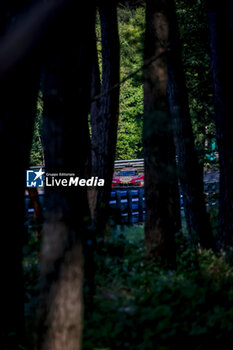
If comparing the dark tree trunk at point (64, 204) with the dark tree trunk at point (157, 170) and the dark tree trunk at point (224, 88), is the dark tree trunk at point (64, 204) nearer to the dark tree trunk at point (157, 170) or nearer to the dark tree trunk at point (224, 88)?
the dark tree trunk at point (157, 170)

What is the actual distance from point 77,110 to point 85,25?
953 millimetres

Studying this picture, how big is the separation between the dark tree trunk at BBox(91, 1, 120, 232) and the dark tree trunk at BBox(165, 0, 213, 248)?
4.39 ft

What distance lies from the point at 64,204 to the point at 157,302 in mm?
2489

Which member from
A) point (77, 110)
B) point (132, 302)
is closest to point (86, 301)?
point (132, 302)

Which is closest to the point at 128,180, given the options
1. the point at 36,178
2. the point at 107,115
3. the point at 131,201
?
the point at 131,201

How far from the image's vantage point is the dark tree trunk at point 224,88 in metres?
9.43

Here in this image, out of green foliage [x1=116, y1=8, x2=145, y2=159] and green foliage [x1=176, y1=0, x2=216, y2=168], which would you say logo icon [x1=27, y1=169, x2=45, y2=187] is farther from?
green foliage [x1=116, y1=8, x2=145, y2=159]

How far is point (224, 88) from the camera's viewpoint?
9.47 m

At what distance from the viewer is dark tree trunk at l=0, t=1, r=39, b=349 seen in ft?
15.7

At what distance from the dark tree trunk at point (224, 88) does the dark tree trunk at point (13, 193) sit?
5550mm

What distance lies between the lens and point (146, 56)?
324 inches

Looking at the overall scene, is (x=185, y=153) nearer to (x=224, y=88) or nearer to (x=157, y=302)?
(x=224, y=88)

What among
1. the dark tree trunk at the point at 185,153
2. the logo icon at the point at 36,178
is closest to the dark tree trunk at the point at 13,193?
the dark tree trunk at the point at 185,153

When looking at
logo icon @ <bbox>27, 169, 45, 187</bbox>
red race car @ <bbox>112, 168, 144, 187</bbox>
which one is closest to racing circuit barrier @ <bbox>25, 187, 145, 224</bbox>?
red race car @ <bbox>112, 168, 144, 187</bbox>
